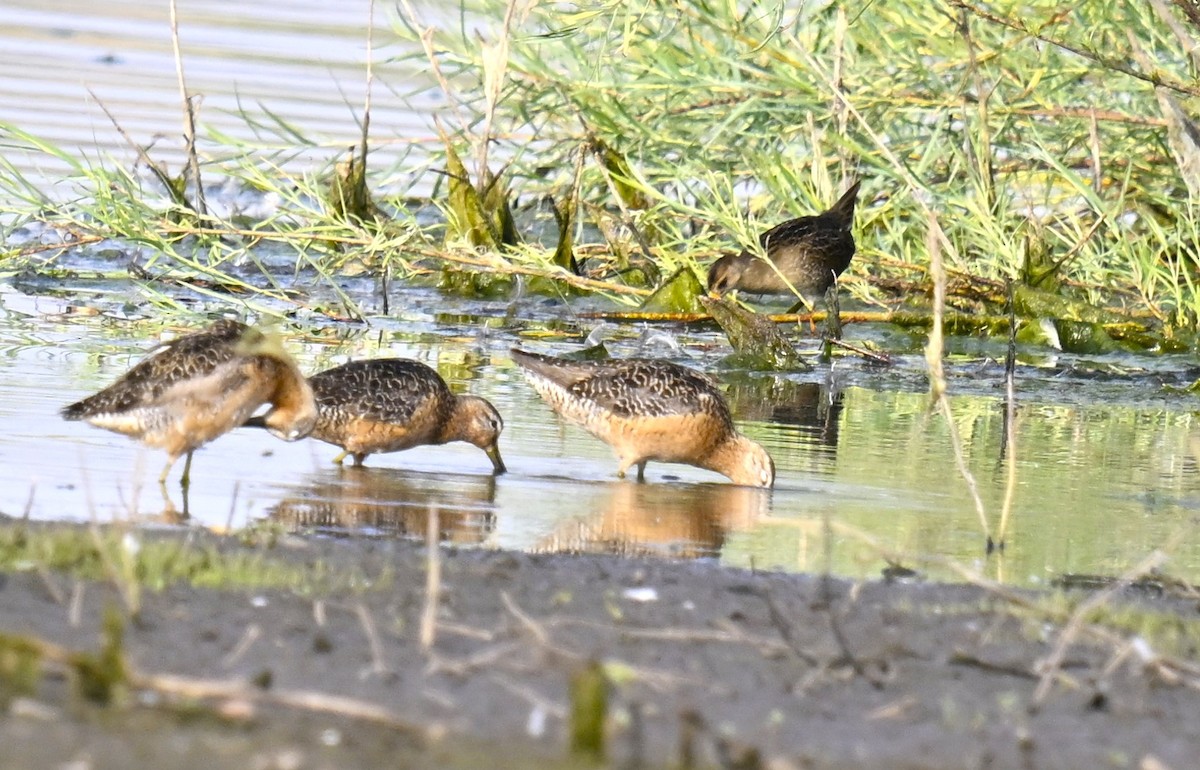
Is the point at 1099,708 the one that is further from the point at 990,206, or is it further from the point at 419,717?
the point at 990,206

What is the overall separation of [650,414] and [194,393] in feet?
7.79

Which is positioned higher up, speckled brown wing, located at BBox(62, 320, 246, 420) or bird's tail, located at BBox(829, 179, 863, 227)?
bird's tail, located at BBox(829, 179, 863, 227)

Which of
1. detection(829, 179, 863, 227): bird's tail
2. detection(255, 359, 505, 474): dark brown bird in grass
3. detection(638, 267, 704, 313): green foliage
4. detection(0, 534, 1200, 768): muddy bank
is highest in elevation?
detection(829, 179, 863, 227): bird's tail

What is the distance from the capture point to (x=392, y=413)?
27.8 ft

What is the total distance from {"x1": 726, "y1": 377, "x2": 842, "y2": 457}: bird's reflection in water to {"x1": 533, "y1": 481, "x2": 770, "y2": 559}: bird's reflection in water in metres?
1.12

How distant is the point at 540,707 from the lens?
13.1 ft

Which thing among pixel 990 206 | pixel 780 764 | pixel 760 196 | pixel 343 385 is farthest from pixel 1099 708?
pixel 760 196

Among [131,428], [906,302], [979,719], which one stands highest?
[906,302]

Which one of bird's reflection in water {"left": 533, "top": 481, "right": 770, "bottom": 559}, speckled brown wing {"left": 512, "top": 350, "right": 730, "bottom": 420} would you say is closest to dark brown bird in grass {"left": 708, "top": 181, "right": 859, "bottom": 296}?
speckled brown wing {"left": 512, "top": 350, "right": 730, "bottom": 420}

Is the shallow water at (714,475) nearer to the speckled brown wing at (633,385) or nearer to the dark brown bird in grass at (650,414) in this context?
the dark brown bird in grass at (650,414)

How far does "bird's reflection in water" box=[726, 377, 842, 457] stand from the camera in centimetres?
975

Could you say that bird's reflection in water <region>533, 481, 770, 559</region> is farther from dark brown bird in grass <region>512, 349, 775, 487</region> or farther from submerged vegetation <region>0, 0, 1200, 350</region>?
submerged vegetation <region>0, 0, 1200, 350</region>

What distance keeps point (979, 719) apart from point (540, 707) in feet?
3.31

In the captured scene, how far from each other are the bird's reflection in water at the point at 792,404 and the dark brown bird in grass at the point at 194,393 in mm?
2897
